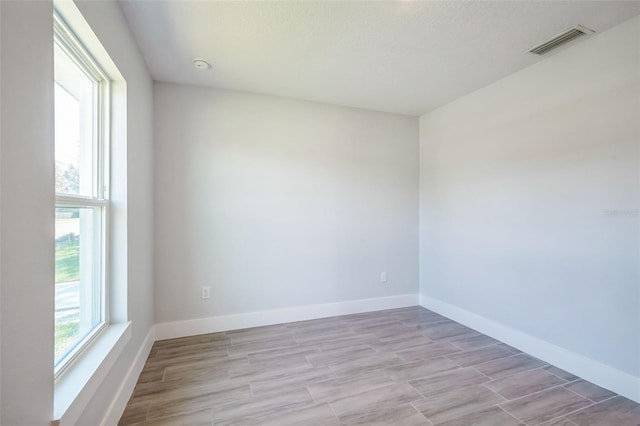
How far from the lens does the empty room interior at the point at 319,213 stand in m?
1.31

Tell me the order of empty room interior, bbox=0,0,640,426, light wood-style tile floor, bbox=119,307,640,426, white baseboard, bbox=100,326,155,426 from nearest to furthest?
empty room interior, bbox=0,0,640,426 → white baseboard, bbox=100,326,155,426 → light wood-style tile floor, bbox=119,307,640,426

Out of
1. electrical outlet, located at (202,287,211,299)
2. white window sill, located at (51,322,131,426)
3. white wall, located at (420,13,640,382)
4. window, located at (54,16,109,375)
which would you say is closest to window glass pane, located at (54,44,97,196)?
window, located at (54,16,109,375)

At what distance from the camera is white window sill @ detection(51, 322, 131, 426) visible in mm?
1096

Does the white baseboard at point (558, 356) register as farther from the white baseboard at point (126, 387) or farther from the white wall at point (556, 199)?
the white baseboard at point (126, 387)

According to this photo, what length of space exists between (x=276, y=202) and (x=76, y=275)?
1.94 m

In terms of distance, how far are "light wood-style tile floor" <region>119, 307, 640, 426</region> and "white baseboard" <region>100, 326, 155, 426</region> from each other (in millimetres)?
52

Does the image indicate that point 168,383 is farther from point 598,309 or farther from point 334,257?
point 598,309

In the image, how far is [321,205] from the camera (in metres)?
3.40

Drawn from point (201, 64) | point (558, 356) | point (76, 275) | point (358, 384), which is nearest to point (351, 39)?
point (201, 64)

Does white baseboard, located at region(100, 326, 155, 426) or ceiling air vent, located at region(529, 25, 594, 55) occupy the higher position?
ceiling air vent, located at region(529, 25, 594, 55)

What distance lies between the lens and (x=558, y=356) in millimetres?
2336

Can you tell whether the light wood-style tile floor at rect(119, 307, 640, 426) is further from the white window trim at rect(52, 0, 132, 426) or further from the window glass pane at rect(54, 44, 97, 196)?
the window glass pane at rect(54, 44, 97, 196)

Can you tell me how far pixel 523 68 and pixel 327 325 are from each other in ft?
10.3

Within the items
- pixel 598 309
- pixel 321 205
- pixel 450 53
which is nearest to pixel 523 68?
pixel 450 53
